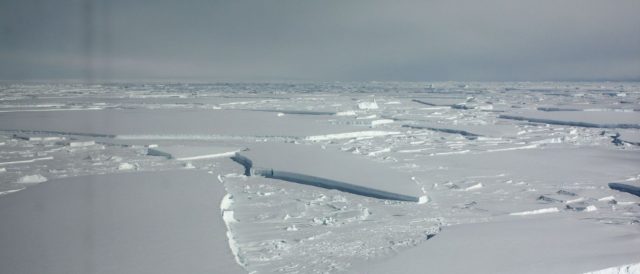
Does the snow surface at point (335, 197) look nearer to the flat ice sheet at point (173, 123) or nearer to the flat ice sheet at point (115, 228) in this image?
the flat ice sheet at point (115, 228)

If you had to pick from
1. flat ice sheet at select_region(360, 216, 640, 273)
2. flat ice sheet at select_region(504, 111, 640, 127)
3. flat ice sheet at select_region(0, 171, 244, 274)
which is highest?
flat ice sheet at select_region(504, 111, 640, 127)

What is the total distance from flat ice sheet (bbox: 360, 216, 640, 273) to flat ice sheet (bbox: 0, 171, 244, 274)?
1241 millimetres

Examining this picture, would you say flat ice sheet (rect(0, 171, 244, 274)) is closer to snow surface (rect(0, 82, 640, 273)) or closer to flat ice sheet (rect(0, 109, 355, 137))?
snow surface (rect(0, 82, 640, 273))

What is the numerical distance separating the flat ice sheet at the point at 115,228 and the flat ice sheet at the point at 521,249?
124cm

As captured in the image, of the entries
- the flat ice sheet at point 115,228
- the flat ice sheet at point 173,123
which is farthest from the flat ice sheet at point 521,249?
the flat ice sheet at point 173,123

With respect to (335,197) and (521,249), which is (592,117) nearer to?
(335,197)

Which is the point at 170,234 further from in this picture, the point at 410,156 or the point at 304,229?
the point at 410,156

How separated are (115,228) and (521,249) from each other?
10.3 ft

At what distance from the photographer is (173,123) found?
483 inches

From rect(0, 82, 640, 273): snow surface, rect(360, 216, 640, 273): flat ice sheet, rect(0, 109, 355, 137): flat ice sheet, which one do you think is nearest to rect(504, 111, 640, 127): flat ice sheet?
rect(0, 82, 640, 273): snow surface

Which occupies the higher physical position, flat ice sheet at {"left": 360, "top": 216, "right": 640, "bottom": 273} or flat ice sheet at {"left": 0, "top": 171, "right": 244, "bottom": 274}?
flat ice sheet at {"left": 360, "top": 216, "right": 640, "bottom": 273}

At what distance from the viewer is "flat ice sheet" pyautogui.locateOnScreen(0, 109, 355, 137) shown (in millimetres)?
10656

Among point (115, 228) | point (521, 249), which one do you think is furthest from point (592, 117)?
point (115, 228)

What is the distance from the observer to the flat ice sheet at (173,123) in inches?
420
